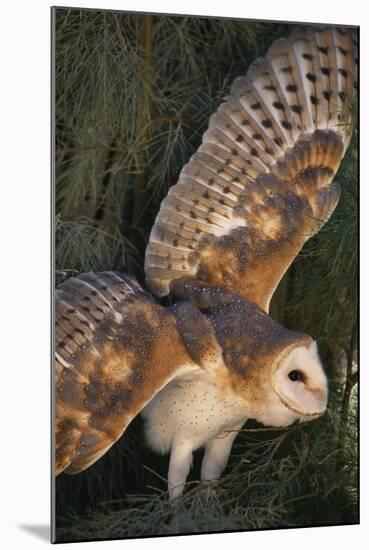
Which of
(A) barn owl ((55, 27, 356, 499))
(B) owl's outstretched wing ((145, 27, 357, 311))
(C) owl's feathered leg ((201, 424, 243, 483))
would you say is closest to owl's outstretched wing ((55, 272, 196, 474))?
(A) barn owl ((55, 27, 356, 499))

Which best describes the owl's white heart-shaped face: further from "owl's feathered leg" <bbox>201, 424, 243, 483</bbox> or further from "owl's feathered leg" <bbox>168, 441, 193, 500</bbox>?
"owl's feathered leg" <bbox>168, 441, 193, 500</bbox>

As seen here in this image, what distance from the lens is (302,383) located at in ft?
13.5

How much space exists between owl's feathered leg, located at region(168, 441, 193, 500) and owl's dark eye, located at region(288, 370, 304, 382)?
1.29ft

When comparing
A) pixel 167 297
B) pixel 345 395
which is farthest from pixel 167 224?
pixel 345 395

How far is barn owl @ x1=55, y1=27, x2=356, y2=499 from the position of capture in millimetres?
3889

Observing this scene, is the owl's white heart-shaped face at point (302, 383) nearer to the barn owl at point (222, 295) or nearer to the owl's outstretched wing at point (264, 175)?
the barn owl at point (222, 295)

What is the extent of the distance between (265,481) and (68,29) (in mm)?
1562

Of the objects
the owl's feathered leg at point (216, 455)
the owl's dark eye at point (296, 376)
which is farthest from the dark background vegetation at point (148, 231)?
the owl's dark eye at point (296, 376)

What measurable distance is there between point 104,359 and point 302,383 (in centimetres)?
67

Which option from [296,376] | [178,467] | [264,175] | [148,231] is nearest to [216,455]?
[178,467]

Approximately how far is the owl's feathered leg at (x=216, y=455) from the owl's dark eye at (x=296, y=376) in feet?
0.75

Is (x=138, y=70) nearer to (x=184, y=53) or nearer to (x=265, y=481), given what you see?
(x=184, y=53)

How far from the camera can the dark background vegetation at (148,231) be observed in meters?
3.89

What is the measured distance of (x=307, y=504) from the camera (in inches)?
165
